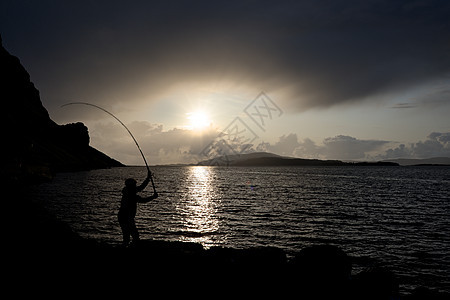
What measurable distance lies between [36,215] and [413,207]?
4426cm

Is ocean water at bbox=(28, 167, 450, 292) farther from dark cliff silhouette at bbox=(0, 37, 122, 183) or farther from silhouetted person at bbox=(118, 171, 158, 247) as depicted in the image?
dark cliff silhouette at bbox=(0, 37, 122, 183)

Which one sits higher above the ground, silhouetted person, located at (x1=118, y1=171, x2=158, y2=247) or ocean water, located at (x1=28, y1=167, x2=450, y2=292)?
silhouetted person, located at (x1=118, y1=171, x2=158, y2=247)

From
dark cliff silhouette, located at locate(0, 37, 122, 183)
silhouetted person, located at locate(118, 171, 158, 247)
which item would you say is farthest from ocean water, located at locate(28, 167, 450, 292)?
dark cliff silhouette, located at locate(0, 37, 122, 183)

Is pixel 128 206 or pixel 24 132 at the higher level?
pixel 24 132

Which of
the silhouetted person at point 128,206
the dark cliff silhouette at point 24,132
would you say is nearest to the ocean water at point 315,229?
the silhouetted person at point 128,206

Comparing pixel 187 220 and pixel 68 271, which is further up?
pixel 68 271

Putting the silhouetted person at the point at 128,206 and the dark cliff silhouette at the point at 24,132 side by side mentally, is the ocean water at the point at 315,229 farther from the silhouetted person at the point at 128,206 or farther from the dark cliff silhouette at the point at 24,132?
the dark cliff silhouette at the point at 24,132

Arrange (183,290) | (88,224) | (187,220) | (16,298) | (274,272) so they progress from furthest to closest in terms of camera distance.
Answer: (187,220)
(88,224)
(274,272)
(183,290)
(16,298)

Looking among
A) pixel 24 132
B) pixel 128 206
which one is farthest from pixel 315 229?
pixel 24 132

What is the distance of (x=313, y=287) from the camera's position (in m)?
9.98

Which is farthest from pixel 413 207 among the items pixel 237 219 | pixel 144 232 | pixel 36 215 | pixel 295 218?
pixel 36 215

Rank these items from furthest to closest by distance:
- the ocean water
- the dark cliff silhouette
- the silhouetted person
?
the dark cliff silhouette
the ocean water
the silhouetted person

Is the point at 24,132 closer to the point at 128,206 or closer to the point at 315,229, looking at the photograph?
the point at 315,229

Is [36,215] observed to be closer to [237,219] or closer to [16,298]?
[16,298]
